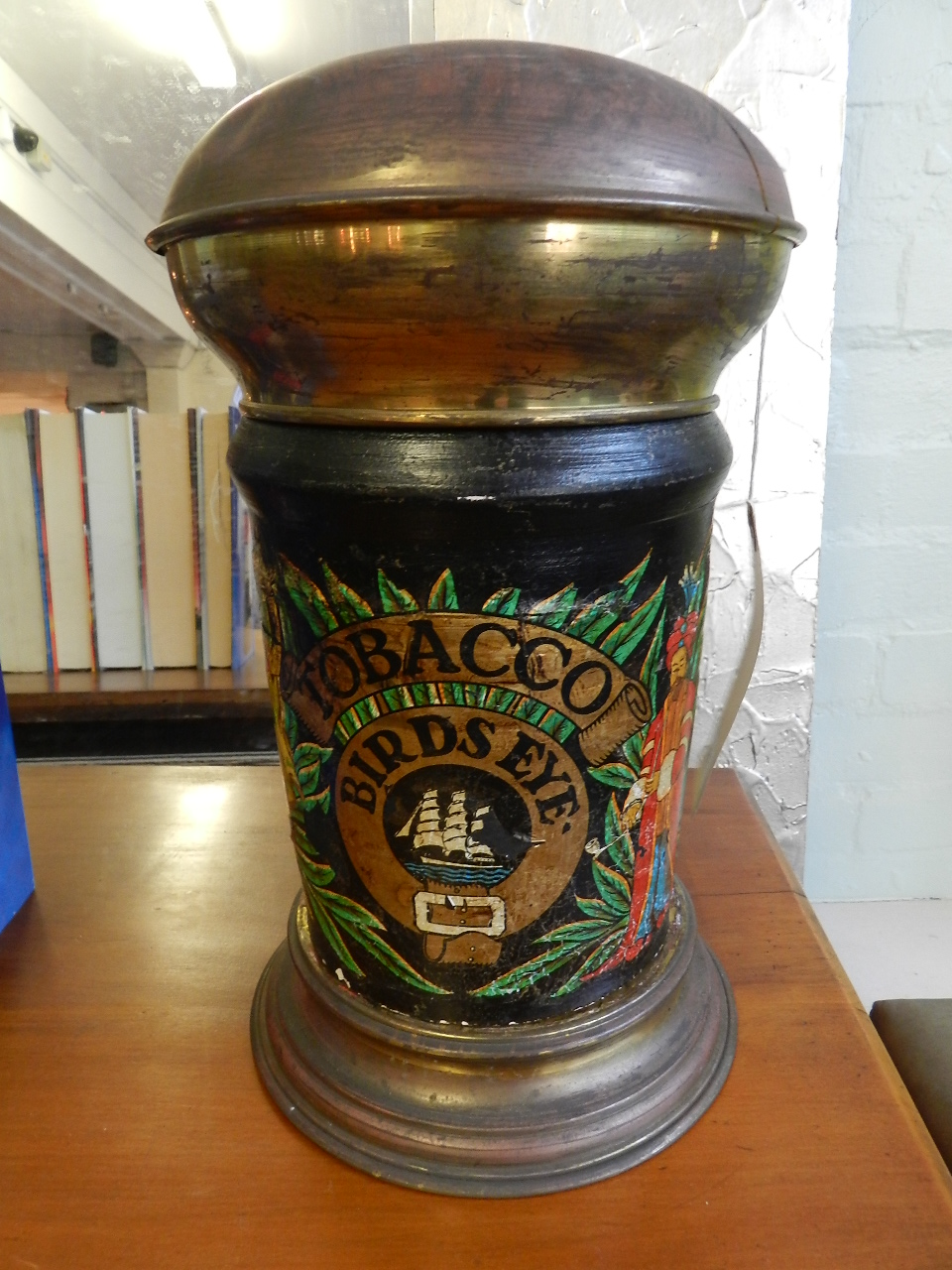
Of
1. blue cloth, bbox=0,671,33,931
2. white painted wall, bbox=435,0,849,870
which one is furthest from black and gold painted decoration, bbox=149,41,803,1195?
white painted wall, bbox=435,0,849,870

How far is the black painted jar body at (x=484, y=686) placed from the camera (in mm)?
490

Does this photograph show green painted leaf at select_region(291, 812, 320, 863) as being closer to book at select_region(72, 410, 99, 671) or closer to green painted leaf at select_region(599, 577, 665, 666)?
green painted leaf at select_region(599, 577, 665, 666)

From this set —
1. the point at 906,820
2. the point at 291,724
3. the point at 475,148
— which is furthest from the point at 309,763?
the point at 906,820

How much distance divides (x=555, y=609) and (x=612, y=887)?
194 mm

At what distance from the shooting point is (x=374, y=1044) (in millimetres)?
616

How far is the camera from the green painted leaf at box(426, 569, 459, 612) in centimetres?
50

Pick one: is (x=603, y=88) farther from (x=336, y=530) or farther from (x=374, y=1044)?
(x=374, y=1044)

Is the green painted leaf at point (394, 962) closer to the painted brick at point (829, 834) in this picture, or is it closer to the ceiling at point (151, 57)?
the painted brick at point (829, 834)

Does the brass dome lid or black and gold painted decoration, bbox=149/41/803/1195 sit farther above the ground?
the brass dome lid

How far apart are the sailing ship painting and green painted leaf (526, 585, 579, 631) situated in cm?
11

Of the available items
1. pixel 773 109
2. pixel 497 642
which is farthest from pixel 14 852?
pixel 773 109

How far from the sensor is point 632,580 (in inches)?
20.7

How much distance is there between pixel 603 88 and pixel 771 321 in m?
0.62

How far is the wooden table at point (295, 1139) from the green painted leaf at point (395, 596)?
0.35 metres
